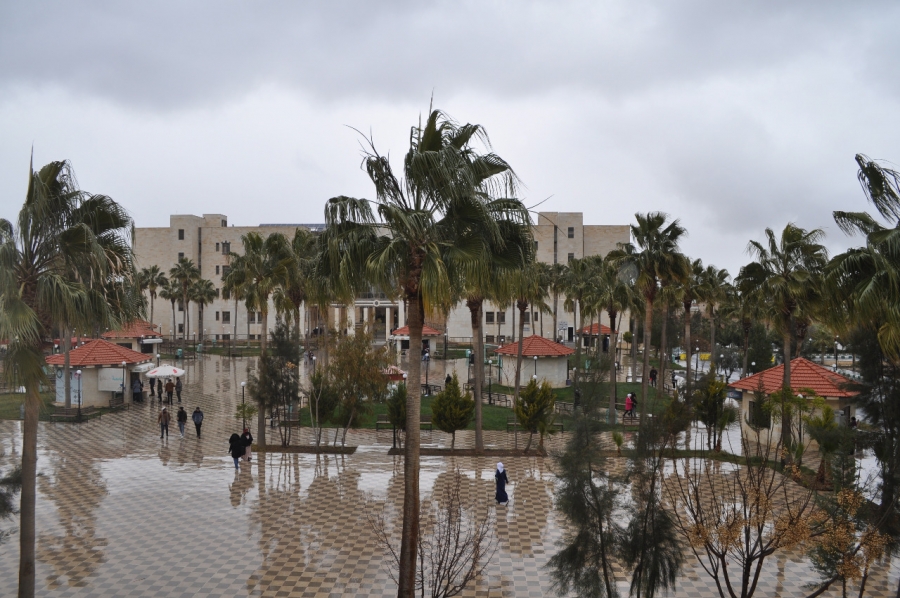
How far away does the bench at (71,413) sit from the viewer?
28.4 metres

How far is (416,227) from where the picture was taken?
8703 mm

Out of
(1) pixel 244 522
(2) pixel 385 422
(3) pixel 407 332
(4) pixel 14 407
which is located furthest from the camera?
(3) pixel 407 332

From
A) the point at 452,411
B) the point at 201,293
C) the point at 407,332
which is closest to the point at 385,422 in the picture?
the point at 452,411

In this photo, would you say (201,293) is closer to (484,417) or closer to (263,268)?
(484,417)

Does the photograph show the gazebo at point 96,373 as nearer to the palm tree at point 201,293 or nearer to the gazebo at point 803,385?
the gazebo at point 803,385

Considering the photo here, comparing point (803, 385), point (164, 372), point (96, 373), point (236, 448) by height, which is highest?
point (803, 385)

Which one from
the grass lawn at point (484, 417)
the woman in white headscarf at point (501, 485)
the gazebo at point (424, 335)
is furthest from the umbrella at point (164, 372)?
the gazebo at point (424, 335)

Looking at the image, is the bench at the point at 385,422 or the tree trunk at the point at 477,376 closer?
the tree trunk at the point at 477,376

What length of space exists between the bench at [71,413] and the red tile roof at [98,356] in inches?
87.4

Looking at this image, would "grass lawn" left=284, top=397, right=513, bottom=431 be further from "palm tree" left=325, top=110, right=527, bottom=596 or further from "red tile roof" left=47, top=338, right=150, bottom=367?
"palm tree" left=325, top=110, right=527, bottom=596

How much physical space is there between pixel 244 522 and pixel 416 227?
9608mm

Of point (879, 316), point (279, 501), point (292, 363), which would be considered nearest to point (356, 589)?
point (279, 501)

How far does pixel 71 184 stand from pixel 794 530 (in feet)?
32.4

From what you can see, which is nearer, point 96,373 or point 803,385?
point 803,385
